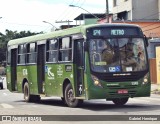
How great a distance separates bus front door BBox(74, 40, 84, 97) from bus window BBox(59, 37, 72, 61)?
409 mm

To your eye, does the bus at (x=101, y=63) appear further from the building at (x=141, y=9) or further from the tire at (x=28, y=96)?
the building at (x=141, y=9)

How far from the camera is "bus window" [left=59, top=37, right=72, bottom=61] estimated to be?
18172 mm

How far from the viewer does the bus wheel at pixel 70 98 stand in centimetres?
1813

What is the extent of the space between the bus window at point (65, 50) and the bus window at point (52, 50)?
1.71ft

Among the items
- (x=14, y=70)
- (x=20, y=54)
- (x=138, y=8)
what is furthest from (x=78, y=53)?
(x=138, y=8)

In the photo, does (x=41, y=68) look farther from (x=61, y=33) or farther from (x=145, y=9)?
(x=145, y=9)

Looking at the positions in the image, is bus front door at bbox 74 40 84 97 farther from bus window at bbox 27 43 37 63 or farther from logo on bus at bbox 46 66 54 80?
bus window at bbox 27 43 37 63

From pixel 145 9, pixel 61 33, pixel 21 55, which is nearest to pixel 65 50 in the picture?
pixel 61 33

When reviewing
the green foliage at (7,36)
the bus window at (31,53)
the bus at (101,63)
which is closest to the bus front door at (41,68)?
the bus window at (31,53)

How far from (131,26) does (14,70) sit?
9.41 m

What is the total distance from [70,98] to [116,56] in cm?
268

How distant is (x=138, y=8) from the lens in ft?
218

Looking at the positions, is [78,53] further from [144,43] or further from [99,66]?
[144,43]

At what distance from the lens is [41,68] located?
2119 cm
